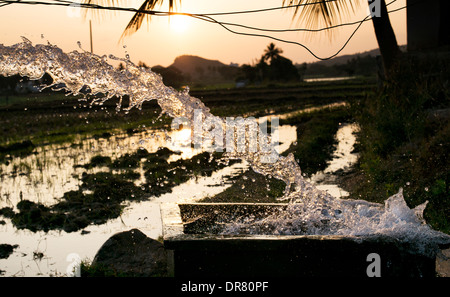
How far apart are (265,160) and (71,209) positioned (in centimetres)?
224

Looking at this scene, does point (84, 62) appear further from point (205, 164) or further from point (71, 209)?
point (205, 164)

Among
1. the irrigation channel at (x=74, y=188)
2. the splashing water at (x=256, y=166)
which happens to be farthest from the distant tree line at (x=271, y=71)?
the splashing water at (x=256, y=166)

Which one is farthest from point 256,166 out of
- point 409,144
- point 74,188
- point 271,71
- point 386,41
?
point 271,71

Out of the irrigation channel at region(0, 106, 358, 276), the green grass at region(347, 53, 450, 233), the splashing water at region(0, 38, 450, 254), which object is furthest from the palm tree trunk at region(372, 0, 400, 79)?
the splashing water at region(0, 38, 450, 254)

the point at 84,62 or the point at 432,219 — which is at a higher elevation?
the point at 84,62

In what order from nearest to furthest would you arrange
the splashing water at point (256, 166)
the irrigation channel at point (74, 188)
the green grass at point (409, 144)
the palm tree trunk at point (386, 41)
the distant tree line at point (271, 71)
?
the splashing water at point (256, 166) → the irrigation channel at point (74, 188) → the green grass at point (409, 144) → the palm tree trunk at point (386, 41) → the distant tree line at point (271, 71)

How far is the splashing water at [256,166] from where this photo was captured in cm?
376

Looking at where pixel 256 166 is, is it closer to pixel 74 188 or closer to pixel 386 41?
pixel 74 188

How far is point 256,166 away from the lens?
16.2 ft

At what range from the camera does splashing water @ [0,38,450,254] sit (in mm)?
3758

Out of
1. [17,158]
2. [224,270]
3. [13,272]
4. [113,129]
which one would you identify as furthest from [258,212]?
[113,129]

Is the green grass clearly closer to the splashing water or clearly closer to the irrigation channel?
the irrigation channel

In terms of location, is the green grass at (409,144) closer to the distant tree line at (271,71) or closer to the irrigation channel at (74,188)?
the irrigation channel at (74,188)
